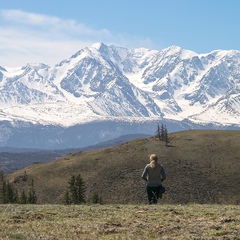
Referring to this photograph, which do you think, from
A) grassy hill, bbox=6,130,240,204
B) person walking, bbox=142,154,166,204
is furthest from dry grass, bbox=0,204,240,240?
grassy hill, bbox=6,130,240,204

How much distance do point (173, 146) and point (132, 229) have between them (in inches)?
6301

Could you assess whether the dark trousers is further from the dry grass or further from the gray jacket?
the dry grass

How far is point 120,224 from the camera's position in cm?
1648

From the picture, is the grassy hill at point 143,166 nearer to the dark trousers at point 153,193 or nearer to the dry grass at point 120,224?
the dark trousers at point 153,193

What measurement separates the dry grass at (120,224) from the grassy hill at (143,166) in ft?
338

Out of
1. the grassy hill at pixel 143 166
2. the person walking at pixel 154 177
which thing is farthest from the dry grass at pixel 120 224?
the grassy hill at pixel 143 166

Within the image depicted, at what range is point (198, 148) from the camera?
169875 millimetres

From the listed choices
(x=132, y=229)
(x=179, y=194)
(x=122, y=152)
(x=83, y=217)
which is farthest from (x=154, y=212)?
(x=122, y=152)

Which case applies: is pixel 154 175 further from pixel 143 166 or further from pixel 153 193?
pixel 143 166

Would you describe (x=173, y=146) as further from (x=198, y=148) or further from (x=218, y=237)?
(x=218, y=237)

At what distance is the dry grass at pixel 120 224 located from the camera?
14219 mm

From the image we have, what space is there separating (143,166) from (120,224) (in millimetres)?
141807

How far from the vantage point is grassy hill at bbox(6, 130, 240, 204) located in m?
134

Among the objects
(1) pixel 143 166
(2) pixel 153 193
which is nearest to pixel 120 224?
(2) pixel 153 193
